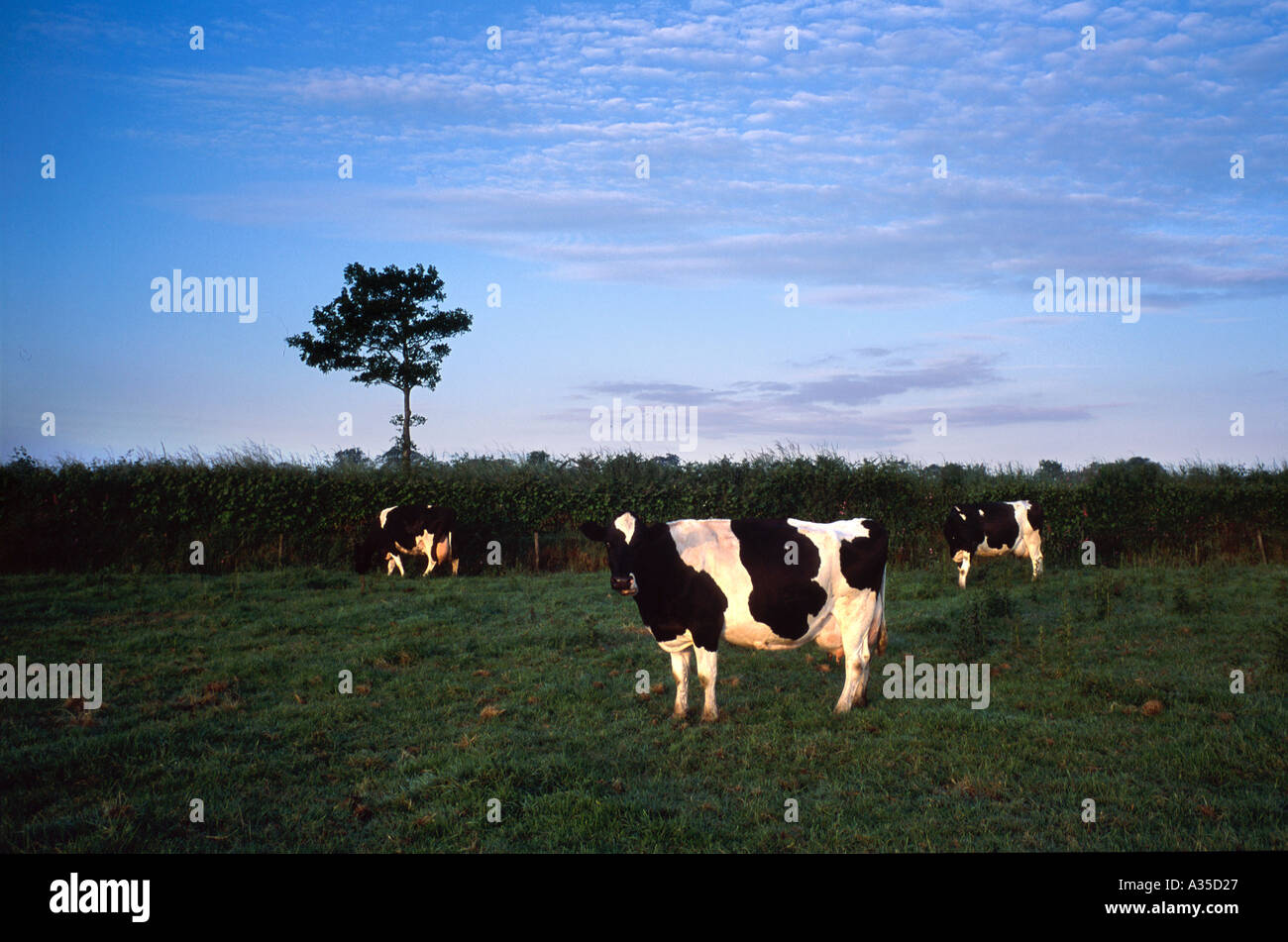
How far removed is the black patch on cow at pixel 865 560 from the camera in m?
9.09

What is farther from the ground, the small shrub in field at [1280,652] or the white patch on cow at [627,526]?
the white patch on cow at [627,526]

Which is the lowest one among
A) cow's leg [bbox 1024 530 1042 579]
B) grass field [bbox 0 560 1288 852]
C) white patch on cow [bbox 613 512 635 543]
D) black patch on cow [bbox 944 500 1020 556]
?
grass field [bbox 0 560 1288 852]

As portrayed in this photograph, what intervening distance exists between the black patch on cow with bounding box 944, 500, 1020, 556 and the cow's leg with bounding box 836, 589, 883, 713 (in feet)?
36.3

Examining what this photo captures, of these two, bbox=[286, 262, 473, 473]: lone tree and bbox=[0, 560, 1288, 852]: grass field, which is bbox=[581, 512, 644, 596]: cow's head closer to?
bbox=[0, 560, 1288, 852]: grass field

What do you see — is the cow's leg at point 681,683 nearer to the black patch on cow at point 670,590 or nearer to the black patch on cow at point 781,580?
the black patch on cow at point 670,590

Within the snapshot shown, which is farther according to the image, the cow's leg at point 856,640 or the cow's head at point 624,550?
the cow's leg at point 856,640

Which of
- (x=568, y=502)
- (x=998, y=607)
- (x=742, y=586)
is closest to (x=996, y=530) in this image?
(x=998, y=607)

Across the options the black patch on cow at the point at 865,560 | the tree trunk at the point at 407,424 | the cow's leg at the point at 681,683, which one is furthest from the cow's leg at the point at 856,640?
the tree trunk at the point at 407,424

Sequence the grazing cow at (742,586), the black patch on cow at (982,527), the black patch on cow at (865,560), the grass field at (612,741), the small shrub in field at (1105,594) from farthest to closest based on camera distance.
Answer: the black patch on cow at (982,527) < the small shrub in field at (1105,594) < the black patch on cow at (865,560) < the grazing cow at (742,586) < the grass field at (612,741)

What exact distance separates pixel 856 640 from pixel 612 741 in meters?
2.96

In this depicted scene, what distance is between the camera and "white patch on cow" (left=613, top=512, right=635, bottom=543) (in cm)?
858

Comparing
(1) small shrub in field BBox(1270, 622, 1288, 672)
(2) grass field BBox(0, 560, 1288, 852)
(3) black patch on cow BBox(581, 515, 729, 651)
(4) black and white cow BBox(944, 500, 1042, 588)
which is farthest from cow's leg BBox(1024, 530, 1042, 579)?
(3) black patch on cow BBox(581, 515, 729, 651)

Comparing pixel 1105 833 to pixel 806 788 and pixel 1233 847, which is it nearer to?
pixel 1233 847

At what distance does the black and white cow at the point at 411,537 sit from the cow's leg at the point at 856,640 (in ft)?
46.4
